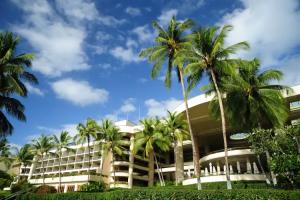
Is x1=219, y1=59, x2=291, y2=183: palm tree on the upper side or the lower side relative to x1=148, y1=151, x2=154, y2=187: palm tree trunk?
upper

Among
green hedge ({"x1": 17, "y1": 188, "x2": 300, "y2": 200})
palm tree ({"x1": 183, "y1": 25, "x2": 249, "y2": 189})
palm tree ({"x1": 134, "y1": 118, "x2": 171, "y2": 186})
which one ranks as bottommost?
green hedge ({"x1": 17, "y1": 188, "x2": 300, "y2": 200})

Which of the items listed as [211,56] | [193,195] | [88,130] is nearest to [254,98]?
[211,56]

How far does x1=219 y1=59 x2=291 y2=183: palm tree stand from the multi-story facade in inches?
272

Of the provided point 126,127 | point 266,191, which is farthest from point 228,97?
point 126,127

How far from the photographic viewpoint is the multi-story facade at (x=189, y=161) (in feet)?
110

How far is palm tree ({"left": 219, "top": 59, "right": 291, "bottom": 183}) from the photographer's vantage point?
25.8 meters

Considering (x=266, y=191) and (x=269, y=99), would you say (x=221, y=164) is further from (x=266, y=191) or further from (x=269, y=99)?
(x=266, y=191)

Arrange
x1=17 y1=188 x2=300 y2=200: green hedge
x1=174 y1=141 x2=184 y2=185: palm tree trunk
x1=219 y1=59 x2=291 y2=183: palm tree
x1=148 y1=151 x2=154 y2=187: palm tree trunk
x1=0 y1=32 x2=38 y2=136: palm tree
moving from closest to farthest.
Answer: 1. x1=17 y1=188 x2=300 y2=200: green hedge
2. x1=0 y1=32 x2=38 y2=136: palm tree
3. x1=219 y1=59 x2=291 y2=183: palm tree
4. x1=174 y1=141 x2=184 y2=185: palm tree trunk
5. x1=148 y1=151 x2=154 y2=187: palm tree trunk

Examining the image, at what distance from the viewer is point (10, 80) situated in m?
20.8

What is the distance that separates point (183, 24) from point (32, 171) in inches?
2841

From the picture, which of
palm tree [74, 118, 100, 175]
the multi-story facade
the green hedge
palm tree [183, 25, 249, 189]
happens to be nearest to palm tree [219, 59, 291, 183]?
palm tree [183, 25, 249, 189]

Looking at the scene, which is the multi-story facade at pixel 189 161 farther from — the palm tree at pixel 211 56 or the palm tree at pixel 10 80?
the palm tree at pixel 10 80

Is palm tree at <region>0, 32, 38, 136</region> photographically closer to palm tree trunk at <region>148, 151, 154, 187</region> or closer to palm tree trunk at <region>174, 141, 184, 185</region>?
palm tree trunk at <region>174, 141, 184, 185</region>

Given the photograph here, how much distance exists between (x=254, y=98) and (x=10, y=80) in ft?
76.5
